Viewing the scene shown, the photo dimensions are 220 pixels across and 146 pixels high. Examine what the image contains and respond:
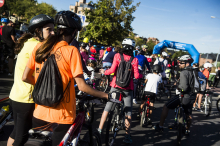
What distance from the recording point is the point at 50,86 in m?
1.53

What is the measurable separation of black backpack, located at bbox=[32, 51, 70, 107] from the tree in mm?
19320

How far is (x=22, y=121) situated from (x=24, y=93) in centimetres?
31

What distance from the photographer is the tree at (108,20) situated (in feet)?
67.7

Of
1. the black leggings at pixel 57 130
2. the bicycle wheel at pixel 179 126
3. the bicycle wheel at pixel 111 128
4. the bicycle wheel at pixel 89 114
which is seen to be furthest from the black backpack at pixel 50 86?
the bicycle wheel at pixel 179 126

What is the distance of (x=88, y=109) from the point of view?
4746 mm

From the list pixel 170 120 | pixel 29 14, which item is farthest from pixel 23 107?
pixel 29 14

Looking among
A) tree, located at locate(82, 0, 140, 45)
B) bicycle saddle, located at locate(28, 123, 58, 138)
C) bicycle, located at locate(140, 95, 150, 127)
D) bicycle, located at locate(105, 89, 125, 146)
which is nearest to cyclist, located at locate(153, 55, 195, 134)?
bicycle, located at locate(140, 95, 150, 127)

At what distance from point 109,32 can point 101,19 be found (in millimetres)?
1945

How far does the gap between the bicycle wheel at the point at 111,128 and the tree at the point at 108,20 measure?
1747 cm

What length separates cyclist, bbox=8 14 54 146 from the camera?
6.64 feet

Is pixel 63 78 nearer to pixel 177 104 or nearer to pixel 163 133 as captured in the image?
pixel 177 104

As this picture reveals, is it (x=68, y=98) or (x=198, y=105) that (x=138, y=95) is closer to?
(x=198, y=105)

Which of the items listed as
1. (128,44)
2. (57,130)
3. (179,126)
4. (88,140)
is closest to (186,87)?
(179,126)

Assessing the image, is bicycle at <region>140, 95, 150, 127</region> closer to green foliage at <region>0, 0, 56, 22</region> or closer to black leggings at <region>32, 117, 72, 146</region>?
black leggings at <region>32, 117, 72, 146</region>
